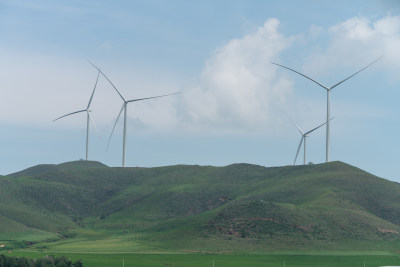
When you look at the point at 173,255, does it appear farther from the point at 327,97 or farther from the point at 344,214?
the point at 327,97

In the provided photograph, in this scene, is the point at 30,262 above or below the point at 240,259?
above

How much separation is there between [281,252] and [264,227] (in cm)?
1836

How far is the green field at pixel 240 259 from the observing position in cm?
10582

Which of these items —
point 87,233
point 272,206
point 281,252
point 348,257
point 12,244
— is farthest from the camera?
point 87,233

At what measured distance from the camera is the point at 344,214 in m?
165

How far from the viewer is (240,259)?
4589 inches

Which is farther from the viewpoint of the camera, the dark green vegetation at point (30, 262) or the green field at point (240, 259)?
the green field at point (240, 259)

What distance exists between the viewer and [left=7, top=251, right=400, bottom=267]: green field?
10582cm

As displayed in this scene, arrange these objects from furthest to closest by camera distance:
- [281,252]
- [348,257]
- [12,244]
Answer: [12,244] → [281,252] → [348,257]

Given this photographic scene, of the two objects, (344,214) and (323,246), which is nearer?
(323,246)

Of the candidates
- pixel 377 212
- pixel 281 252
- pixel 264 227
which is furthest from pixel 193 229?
pixel 377 212

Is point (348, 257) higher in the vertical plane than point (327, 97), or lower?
lower

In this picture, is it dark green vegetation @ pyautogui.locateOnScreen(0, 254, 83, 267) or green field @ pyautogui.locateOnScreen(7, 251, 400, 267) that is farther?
green field @ pyautogui.locateOnScreen(7, 251, 400, 267)

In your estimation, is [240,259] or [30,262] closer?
[30,262]
